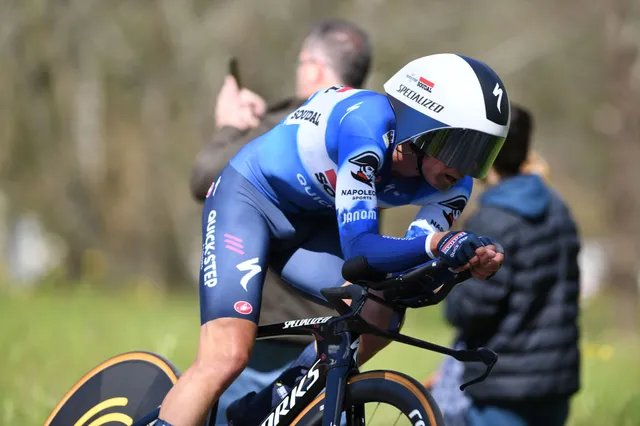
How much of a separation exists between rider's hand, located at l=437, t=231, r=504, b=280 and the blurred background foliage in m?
15.3

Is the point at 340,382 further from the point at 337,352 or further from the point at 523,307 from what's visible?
the point at 523,307

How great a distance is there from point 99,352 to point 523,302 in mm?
5143

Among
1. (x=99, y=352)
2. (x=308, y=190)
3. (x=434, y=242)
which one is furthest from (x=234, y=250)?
(x=99, y=352)

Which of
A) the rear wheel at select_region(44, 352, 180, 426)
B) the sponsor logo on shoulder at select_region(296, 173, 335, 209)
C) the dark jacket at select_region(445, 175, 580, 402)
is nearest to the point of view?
the sponsor logo on shoulder at select_region(296, 173, 335, 209)

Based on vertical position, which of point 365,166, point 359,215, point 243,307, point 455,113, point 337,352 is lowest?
point 337,352

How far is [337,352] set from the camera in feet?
11.9

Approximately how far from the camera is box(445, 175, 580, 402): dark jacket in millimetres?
5395

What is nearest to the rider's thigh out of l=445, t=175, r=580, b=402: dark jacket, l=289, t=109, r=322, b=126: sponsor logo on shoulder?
l=289, t=109, r=322, b=126: sponsor logo on shoulder

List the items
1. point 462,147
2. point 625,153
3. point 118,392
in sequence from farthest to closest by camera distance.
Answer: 1. point 625,153
2. point 118,392
3. point 462,147

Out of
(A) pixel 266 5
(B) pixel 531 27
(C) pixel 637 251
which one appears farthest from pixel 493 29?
(C) pixel 637 251

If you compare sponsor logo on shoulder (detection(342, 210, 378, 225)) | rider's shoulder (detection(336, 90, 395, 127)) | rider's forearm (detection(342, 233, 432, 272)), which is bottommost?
rider's forearm (detection(342, 233, 432, 272))

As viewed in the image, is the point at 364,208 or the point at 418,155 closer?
the point at 364,208

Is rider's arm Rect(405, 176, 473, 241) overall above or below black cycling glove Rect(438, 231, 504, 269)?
above

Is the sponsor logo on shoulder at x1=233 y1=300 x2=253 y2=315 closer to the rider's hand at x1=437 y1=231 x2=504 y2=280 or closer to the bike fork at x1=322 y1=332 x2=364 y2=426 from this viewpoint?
the bike fork at x1=322 y1=332 x2=364 y2=426
